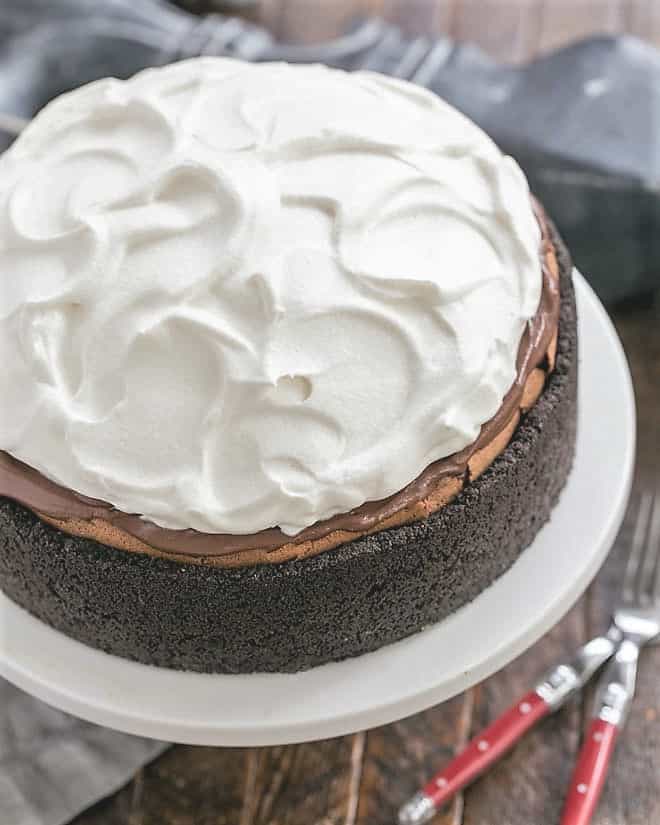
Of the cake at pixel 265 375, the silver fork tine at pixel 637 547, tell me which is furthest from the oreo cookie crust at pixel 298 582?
the silver fork tine at pixel 637 547

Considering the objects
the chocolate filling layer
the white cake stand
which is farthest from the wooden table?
the chocolate filling layer

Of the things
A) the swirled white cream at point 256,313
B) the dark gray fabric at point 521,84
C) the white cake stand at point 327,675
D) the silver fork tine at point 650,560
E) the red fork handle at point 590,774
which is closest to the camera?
the swirled white cream at point 256,313

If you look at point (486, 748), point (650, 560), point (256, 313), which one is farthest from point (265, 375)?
point (650, 560)

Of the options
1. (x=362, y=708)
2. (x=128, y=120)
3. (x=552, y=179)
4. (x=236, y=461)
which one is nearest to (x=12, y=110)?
(x=128, y=120)

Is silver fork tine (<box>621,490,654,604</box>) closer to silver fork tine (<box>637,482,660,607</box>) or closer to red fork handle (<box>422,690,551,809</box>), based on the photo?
silver fork tine (<box>637,482,660,607</box>)

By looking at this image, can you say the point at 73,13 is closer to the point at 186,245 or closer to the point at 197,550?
the point at 186,245

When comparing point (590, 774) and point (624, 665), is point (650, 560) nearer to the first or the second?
point (624, 665)

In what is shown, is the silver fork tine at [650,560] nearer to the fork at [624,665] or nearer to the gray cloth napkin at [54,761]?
the fork at [624,665]
